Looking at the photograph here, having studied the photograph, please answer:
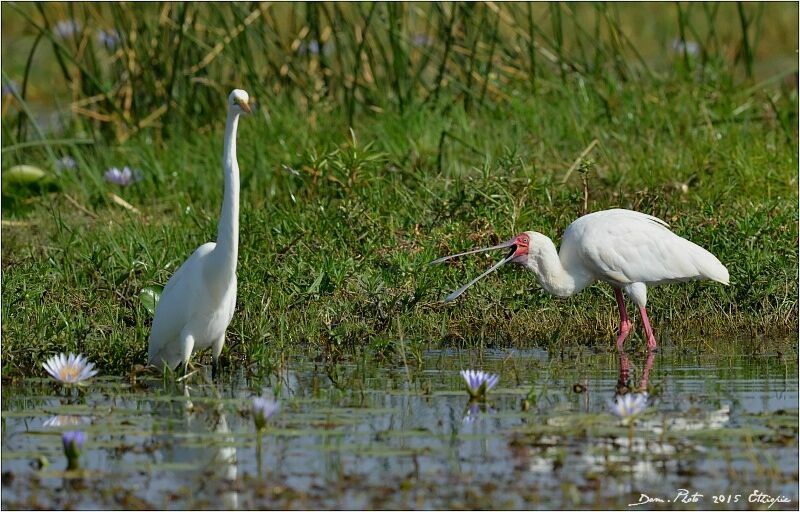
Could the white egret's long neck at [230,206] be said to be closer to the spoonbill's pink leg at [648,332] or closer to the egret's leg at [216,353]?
the egret's leg at [216,353]

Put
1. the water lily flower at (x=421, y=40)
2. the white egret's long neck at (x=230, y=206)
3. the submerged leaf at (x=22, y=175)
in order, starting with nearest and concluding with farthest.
→ the white egret's long neck at (x=230, y=206)
the submerged leaf at (x=22, y=175)
the water lily flower at (x=421, y=40)

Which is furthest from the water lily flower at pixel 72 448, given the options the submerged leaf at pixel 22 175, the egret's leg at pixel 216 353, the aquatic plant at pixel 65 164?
the aquatic plant at pixel 65 164

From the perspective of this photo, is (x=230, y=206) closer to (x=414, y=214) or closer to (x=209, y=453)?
(x=209, y=453)

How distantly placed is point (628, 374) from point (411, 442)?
1.50 meters

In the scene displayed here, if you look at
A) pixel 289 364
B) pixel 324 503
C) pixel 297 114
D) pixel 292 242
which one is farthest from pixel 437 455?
pixel 297 114

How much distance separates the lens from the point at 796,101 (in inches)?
373

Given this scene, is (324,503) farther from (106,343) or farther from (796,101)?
(796,101)

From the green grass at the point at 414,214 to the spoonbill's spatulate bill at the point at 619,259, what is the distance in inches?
7.6

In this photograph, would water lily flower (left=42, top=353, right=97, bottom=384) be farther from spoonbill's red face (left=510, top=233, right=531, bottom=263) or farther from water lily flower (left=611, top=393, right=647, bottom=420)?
spoonbill's red face (left=510, top=233, right=531, bottom=263)

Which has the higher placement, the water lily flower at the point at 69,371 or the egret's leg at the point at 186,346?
the egret's leg at the point at 186,346

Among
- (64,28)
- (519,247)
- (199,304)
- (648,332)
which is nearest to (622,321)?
(648,332)

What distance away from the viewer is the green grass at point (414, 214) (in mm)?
6473

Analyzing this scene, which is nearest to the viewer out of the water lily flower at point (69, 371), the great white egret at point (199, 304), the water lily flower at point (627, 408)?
the water lily flower at point (627, 408)

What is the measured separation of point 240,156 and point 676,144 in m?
2.98
